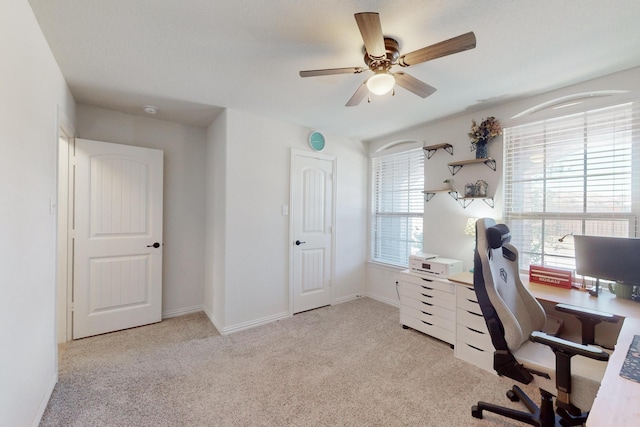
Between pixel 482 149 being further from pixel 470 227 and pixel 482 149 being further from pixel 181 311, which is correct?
pixel 181 311

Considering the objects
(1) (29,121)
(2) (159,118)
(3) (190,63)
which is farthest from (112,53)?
(2) (159,118)

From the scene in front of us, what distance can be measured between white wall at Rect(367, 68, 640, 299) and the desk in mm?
981

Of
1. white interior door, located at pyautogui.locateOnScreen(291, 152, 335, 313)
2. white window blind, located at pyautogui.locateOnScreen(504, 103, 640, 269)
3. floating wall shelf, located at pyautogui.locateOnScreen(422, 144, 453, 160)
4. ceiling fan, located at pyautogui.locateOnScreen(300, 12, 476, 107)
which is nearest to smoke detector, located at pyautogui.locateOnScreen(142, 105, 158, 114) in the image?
white interior door, located at pyautogui.locateOnScreen(291, 152, 335, 313)

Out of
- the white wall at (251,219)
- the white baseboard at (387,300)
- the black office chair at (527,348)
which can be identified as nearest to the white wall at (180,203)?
the white wall at (251,219)

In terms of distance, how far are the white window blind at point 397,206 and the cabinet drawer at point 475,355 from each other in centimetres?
136

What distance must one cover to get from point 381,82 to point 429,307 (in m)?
2.24

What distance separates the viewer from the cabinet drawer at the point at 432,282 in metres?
2.60

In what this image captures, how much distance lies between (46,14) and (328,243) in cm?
318

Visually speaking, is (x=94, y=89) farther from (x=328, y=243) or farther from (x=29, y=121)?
(x=328, y=243)

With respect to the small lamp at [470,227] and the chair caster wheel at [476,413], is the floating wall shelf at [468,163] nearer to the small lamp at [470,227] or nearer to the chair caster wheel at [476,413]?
the small lamp at [470,227]

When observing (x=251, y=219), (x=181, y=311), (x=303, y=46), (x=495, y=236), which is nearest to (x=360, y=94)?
(x=303, y=46)

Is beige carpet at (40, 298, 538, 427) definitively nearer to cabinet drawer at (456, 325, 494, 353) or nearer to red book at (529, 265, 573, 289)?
cabinet drawer at (456, 325, 494, 353)

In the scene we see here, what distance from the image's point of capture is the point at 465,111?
113 inches

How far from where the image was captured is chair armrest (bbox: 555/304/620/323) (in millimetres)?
1508
